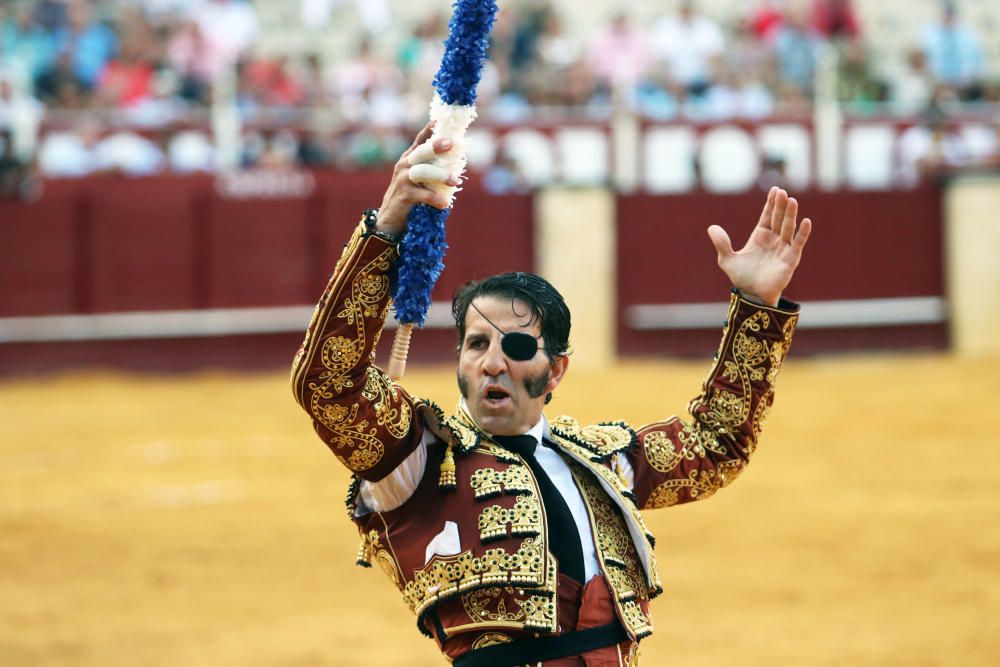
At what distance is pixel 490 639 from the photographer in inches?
105

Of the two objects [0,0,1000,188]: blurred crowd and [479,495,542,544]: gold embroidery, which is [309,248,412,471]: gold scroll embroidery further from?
[0,0,1000,188]: blurred crowd

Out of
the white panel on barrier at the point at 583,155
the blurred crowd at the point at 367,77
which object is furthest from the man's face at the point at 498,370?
the white panel on barrier at the point at 583,155

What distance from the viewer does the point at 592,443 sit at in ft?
9.82

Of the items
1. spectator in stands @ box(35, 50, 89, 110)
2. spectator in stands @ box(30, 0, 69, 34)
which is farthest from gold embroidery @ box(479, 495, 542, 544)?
spectator in stands @ box(30, 0, 69, 34)

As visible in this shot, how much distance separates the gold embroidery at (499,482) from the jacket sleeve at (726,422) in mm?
365

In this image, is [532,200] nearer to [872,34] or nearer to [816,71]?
[816,71]

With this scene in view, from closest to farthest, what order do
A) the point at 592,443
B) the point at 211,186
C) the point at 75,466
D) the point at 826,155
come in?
the point at 592,443 → the point at 75,466 → the point at 211,186 → the point at 826,155

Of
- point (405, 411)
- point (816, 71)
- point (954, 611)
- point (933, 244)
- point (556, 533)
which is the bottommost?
point (954, 611)

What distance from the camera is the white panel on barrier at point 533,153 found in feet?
44.1

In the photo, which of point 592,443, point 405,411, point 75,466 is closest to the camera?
point 405,411

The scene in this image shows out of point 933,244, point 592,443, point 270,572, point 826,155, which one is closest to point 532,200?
point 826,155

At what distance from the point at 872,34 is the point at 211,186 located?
738cm

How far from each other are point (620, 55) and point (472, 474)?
11689mm

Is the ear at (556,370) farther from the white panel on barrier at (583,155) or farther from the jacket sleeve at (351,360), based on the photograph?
the white panel on barrier at (583,155)
